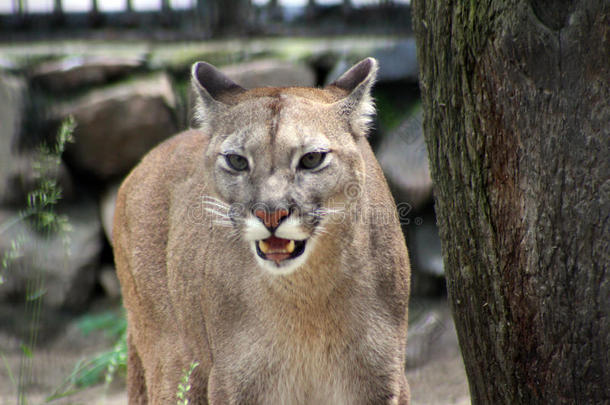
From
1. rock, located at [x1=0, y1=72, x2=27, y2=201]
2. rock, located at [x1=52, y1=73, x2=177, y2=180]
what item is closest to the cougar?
rock, located at [x1=52, y1=73, x2=177, y2=180]

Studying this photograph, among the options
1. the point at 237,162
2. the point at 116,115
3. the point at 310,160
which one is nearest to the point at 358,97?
the point at 310,160

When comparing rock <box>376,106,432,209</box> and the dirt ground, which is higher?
rock <box>376,106,432,209</box>

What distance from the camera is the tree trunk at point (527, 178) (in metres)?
2.20

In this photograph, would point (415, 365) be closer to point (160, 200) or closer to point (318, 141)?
point (160, 200)

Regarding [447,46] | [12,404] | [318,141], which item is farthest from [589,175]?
Answer: [12,404]

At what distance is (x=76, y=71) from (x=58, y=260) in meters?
1.49

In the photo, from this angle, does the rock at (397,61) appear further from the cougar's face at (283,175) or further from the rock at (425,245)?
the cougar's face at (283,175)

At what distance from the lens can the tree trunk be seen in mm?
2201

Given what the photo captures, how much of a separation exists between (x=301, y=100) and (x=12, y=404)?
355cm

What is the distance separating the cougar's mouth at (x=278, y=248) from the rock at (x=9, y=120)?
12.4ft

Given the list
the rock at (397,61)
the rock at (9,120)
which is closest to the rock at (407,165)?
the rock at (397,61)

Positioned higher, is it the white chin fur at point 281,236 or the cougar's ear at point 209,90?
the cougar's ear at point 209,90

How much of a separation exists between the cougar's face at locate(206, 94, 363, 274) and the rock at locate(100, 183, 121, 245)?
3309mm

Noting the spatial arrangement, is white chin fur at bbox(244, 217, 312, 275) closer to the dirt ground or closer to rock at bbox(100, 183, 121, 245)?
the dirt ground
